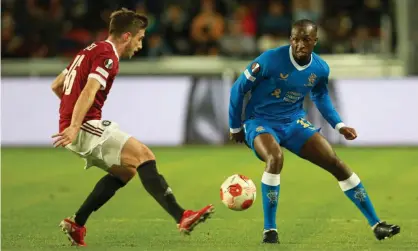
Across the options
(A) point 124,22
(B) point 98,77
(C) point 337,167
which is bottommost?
(C) point 337,167

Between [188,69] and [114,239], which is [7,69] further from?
[114,239]

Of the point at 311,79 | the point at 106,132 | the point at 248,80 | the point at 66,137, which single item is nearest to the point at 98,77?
the point at 106,132

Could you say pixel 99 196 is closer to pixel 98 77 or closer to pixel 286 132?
pixel 98 77

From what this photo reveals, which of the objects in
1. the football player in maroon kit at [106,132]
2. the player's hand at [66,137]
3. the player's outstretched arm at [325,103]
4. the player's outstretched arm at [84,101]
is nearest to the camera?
the player's hand at [66,137]

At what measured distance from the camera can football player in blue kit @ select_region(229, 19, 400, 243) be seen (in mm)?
7723

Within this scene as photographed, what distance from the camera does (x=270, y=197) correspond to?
7.74m

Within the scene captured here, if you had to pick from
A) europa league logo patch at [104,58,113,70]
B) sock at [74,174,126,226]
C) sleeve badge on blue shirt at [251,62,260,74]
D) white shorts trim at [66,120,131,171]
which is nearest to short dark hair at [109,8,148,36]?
europa league logo patch at [104,58,113,70]

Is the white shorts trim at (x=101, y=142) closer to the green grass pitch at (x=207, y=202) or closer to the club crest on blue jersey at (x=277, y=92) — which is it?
the green grass pitch at (x=207, y=202)

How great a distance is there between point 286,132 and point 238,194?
0.70 metres

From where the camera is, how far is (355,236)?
8.07 m

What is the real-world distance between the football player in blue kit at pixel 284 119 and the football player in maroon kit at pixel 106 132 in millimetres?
821

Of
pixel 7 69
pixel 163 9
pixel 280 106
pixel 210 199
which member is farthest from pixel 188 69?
pixel 280 106

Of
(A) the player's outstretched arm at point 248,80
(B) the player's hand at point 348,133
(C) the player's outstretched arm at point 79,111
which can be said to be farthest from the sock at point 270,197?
(C) the player's outstretched arm at point 79,111

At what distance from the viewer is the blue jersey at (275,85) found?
311 inches
